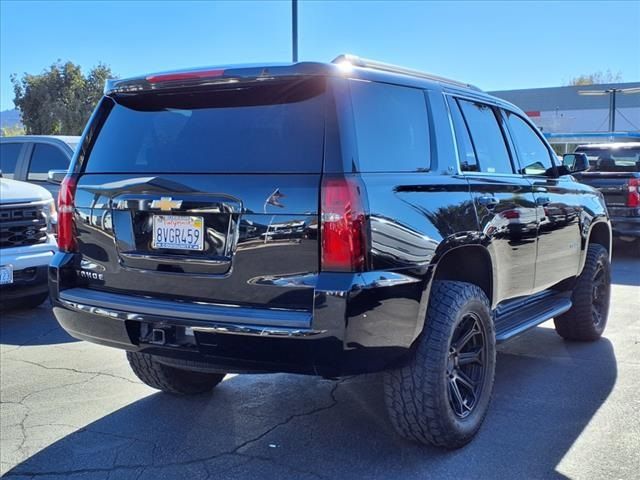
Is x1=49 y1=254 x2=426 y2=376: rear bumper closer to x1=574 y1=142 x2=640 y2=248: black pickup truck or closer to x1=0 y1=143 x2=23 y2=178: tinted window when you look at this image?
x1=0 y1=143 x2=23 y2=178: tinted window

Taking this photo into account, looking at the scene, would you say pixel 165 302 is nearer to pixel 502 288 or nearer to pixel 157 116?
pixel 157 116

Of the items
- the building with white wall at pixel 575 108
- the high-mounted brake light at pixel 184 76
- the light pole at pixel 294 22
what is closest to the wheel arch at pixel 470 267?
the high-mounted brake light at pixel 184 76

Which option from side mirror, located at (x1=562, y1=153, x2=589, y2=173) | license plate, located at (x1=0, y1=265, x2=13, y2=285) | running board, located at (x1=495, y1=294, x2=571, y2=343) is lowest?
running board, located at (x1=495, y1=294, x2=571, y2=343)

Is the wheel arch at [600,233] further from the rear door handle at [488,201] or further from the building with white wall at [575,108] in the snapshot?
the building with white wall at [575,108]

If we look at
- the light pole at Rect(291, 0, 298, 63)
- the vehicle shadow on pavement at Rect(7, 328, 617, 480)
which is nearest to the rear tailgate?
the vehicle shadow on pavement at Rect(7, 328, 617, 480)

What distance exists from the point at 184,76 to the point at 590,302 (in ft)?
12.9

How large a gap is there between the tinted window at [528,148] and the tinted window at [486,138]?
10.4 inches

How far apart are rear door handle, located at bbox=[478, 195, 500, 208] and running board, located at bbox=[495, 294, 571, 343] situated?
2.71 feet

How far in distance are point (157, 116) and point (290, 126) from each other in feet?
2.87

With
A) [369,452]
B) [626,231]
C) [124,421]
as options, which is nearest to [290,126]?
[369,452]

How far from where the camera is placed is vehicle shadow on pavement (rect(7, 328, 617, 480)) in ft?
11.3

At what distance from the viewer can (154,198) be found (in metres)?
3.31

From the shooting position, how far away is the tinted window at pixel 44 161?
907 cm

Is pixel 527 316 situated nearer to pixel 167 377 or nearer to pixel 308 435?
pixel 308 435
